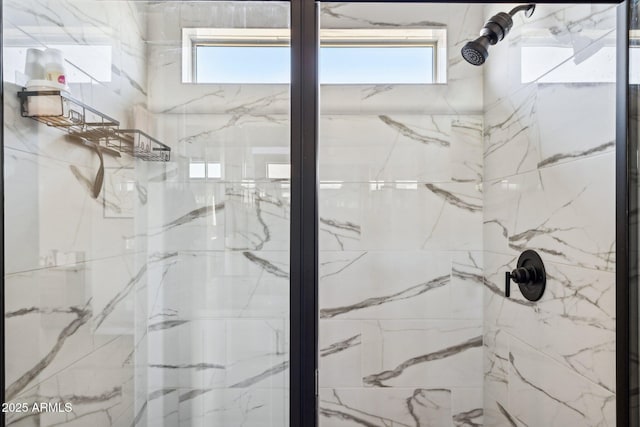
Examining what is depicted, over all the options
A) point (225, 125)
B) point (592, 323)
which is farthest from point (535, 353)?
point (225, 125)

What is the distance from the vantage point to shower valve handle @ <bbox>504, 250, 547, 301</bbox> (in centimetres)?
128

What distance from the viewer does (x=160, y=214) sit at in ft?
3.23

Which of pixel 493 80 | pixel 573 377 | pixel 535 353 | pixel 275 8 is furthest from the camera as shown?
pixel 493 80

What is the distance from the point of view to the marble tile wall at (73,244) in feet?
3.00

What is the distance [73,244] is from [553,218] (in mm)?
1269

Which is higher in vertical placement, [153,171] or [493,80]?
[493,80]

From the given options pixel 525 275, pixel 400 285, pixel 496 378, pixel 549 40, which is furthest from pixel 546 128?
pixel 496 378

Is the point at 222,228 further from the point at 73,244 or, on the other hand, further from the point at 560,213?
the point at 560,213

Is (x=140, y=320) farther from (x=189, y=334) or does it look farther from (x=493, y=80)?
(x=493, y=80)

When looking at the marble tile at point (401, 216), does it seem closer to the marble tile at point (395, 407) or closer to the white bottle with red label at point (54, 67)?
the marble tile at point (395, 407)

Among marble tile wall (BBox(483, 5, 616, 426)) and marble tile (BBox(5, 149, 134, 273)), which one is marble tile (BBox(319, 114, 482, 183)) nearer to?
marble tile wall (BBox(483, 5, 616, 426))

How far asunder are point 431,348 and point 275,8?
138 cm

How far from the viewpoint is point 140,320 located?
3.38 ft

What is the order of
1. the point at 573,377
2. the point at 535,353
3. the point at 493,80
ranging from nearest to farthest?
the point at 573,377 → the point at 535,353 → the point at 493,80
